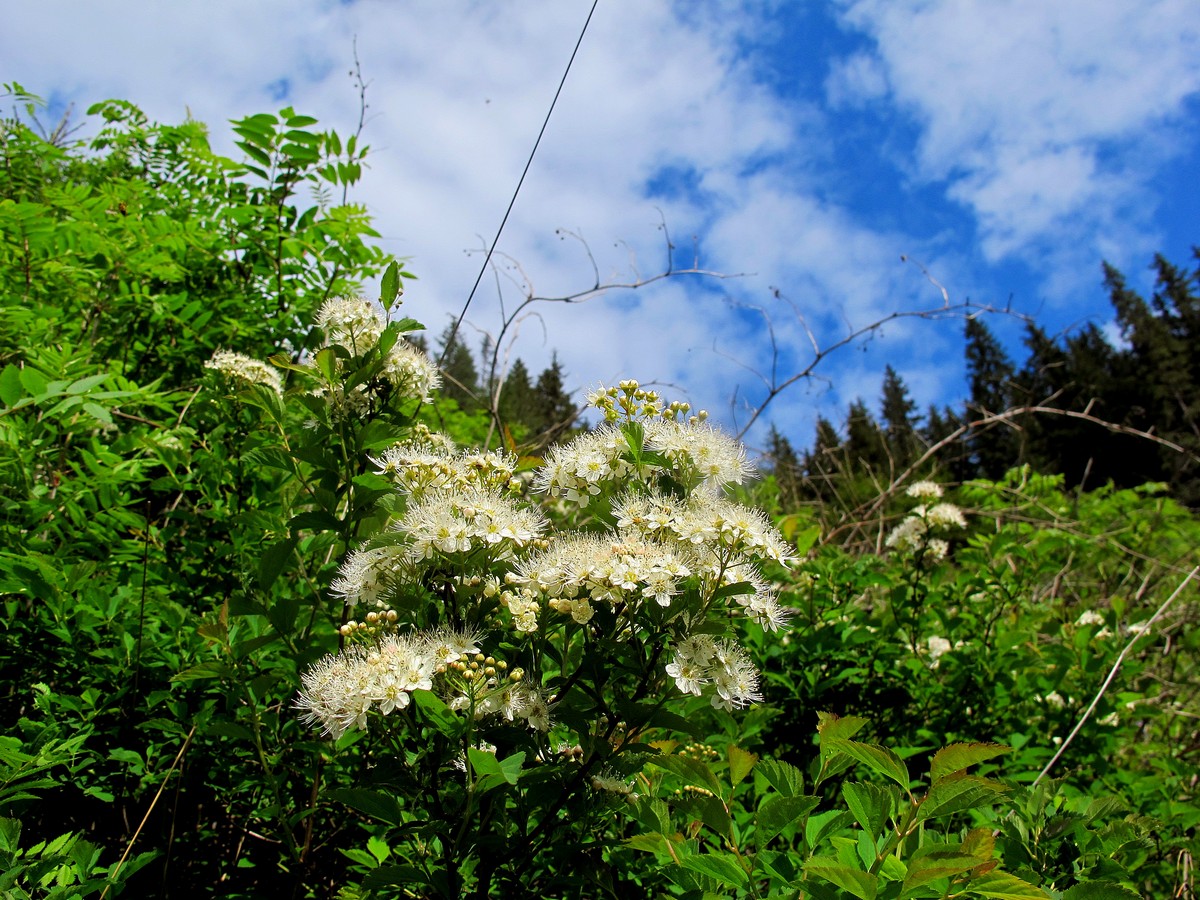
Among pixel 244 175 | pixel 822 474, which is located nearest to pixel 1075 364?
pixel 822 474

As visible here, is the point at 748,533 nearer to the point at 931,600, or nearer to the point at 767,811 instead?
the point at 767,811

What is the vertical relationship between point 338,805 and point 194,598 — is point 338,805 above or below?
below

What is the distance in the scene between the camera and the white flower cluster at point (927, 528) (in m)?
3.07

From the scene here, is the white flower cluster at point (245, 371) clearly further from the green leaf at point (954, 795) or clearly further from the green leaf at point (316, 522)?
the green leaf at point (954, 795)

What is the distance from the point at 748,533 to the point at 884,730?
179cm

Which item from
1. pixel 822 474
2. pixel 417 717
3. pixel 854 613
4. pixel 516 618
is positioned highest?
pixel 822 474

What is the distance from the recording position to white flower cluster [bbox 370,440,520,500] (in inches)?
57.9

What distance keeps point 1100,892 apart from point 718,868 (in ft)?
1.87

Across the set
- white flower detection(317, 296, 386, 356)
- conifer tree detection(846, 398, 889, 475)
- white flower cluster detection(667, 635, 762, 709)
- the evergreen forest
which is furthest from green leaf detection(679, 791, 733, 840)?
conifer tree detection(846, 398, 889, 475)

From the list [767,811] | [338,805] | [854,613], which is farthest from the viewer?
[854,613]

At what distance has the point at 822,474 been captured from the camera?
5.04 m

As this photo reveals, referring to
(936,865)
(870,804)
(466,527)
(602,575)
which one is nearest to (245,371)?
(466,527)

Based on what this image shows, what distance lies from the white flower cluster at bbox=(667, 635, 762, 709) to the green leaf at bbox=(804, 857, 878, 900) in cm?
33

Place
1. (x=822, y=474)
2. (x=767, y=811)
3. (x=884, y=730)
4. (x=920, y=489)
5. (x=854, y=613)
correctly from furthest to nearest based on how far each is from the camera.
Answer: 1. (x=822, y=474)
2. (x=920, y=489)
3. (x=854, y=613)
4. (x=884, y=730)
5. (x=767, y=811)
